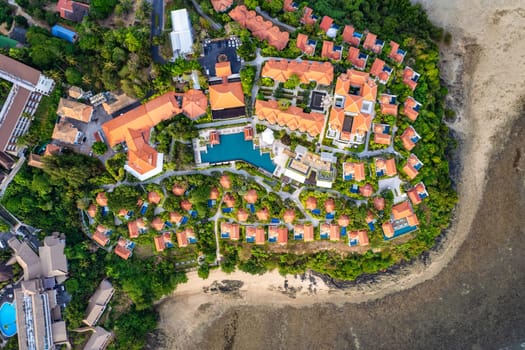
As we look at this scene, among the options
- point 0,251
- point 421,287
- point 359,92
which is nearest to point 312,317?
point 421,287

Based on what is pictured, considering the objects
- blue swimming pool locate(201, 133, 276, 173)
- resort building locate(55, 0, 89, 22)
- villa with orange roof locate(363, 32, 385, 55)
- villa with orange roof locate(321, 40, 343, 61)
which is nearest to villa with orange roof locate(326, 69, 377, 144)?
villa with orange roof locate(321, 40, 343, 61)

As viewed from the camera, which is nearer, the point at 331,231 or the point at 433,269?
the point at 331,231

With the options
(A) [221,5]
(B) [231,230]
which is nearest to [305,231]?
(B) [231,230]

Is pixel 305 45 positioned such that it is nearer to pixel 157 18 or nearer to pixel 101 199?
pixel 157 18

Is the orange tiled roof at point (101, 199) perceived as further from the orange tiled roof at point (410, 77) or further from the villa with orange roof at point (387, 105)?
the orange tiled roof at point (410, 77)

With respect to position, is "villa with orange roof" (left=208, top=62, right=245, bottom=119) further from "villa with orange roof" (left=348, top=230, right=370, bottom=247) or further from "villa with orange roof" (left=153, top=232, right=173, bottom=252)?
"villa with orange roof" (left=348, top=230, right=370, bottom=247)

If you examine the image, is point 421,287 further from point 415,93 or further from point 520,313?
point 415,93
